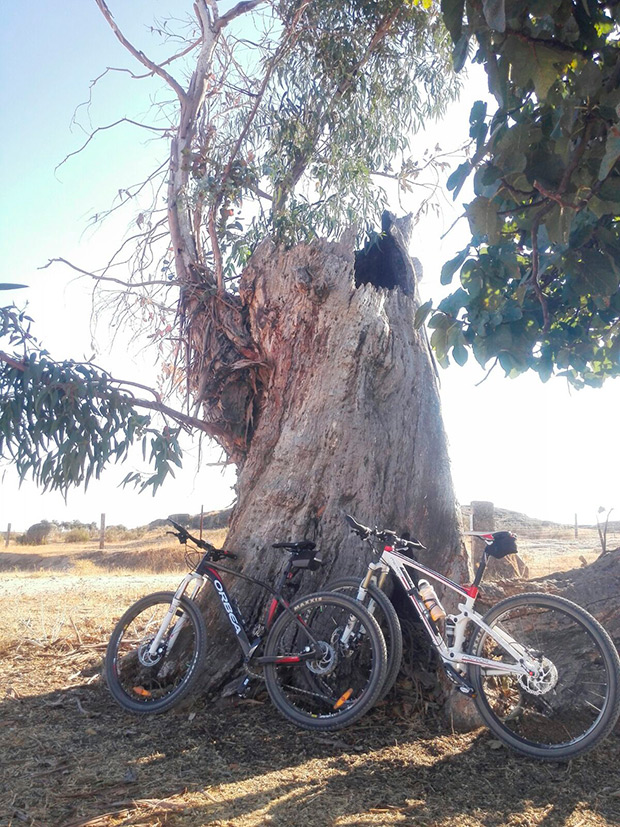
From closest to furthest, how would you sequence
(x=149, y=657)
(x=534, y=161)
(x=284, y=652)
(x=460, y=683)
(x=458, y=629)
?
(x=534, y=161)
(x=460, y=683)
(x=458, y=629)
(x=284, y=652)
(x=149, y=657)

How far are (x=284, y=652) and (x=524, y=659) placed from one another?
149 centimetres

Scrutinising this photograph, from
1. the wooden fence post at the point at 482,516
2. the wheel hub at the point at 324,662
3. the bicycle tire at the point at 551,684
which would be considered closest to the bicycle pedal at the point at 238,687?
the wheel hub at the point at 324,662

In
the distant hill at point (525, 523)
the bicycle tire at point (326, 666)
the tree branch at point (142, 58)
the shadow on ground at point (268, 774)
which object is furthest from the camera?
the distant hill at point (525, 523)

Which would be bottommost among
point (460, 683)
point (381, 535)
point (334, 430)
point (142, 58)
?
point (460, 683)

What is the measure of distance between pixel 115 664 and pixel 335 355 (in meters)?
2.79

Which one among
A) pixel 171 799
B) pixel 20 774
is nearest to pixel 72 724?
pixel 20 774

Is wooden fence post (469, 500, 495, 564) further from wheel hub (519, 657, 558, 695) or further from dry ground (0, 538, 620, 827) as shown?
wheel hub (519, 657, 558, 695)

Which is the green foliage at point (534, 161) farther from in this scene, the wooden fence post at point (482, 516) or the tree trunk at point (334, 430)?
the wooden fence post at point (482, 516)

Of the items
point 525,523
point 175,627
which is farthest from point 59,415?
point 525,523

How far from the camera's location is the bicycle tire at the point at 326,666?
3.94m

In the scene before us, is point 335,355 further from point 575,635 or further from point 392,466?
point 575,635

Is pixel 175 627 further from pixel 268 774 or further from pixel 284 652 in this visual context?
pixel 268 774

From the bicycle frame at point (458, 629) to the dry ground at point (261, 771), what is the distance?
0.48 metres

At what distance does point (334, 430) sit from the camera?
209 inches
